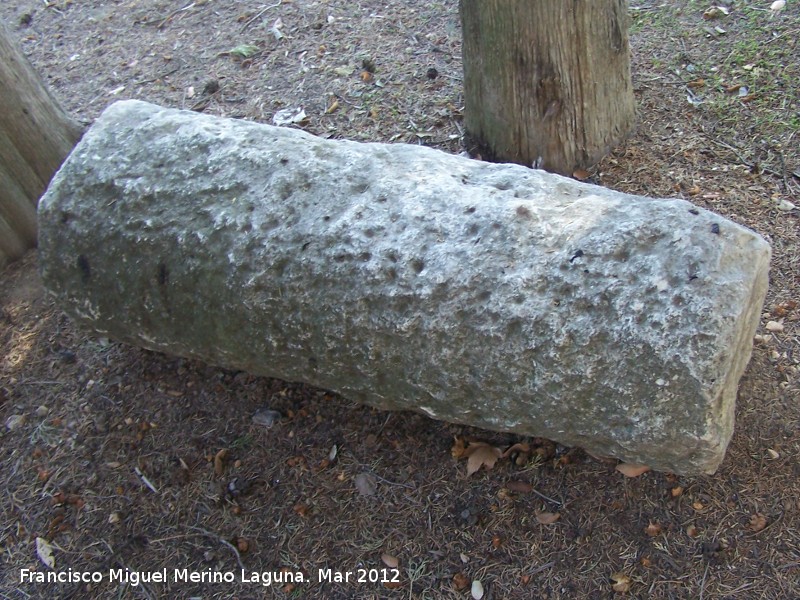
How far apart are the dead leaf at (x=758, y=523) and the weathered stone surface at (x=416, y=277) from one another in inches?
20.1

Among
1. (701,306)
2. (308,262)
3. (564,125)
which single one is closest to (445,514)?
(308,262)

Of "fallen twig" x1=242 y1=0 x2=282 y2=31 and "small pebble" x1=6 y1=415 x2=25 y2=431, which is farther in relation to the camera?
"fallen twig" x1=242 y1=0 x2=282 y2=31

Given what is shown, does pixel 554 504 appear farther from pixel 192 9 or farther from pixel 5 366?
pixel 192 9

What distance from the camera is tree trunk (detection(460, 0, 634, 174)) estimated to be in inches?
106

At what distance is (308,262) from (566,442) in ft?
2.89

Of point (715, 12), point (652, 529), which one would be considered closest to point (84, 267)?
point (652, 529)

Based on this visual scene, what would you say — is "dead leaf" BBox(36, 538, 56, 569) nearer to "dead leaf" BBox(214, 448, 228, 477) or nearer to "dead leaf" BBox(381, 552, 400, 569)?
"dead leaf" BBox(214, 448, 228, 477)

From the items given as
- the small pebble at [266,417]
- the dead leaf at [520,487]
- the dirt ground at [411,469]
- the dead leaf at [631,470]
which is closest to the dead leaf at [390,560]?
the dirt ground at [411,469]

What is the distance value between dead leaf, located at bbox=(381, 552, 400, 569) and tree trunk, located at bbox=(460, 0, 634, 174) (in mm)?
1735

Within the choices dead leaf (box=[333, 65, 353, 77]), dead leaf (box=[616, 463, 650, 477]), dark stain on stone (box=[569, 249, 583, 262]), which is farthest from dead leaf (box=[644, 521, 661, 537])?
dead leaf (box=[333, 65, 353, 77])

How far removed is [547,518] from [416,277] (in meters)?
0.95

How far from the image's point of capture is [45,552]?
247 cm

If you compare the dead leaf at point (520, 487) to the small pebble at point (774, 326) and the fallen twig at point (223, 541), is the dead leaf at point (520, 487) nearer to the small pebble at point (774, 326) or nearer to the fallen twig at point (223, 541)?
the fallen twig at point (223, 541)

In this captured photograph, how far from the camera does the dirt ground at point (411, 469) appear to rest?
2172mm
